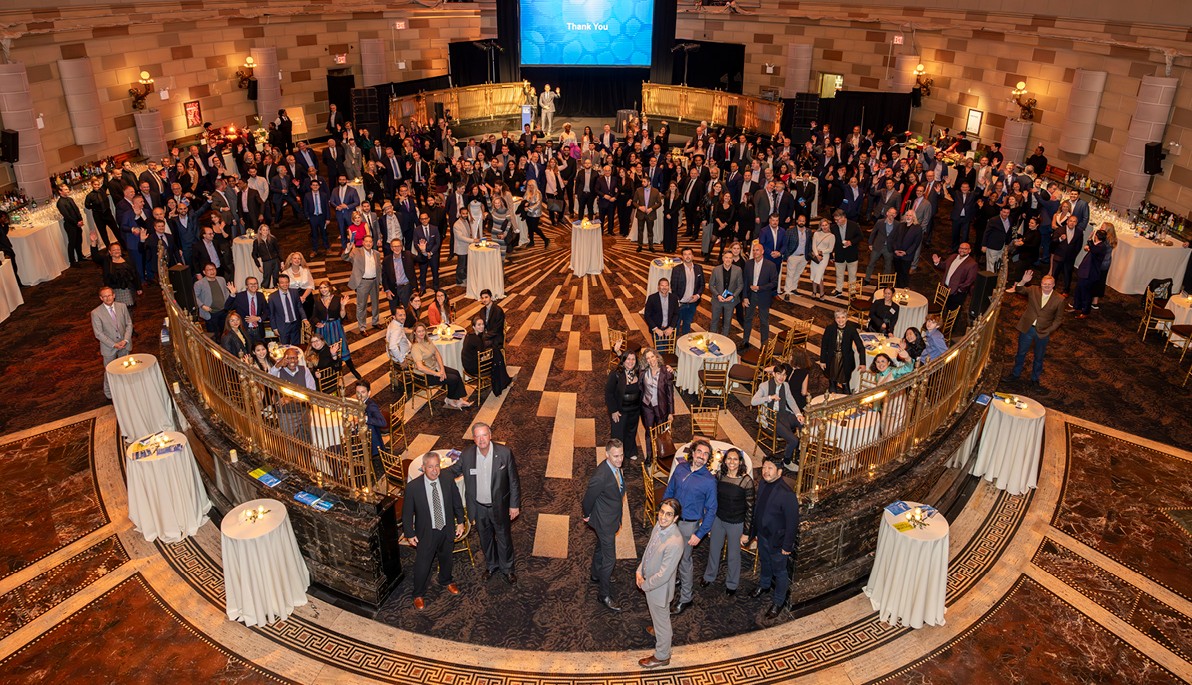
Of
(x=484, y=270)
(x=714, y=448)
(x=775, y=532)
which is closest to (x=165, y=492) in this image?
(x=714, y=448)

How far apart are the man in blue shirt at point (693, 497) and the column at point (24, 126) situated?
1420cm

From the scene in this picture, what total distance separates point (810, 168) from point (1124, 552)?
38.8 feet

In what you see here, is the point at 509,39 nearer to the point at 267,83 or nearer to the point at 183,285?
the point at 267,83

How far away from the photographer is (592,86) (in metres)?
28.0

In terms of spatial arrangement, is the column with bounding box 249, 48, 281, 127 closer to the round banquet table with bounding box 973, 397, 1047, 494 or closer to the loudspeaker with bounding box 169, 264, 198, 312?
the loudspeaker with bounding box 169, 264, 198, 312

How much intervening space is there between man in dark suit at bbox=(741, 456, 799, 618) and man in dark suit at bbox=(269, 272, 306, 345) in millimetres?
6484

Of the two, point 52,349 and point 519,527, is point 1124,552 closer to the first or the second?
point 519,527

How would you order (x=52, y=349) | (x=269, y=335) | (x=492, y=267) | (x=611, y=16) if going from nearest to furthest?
(x=269, y=335) < (x=52, y=349) < (x=492, y=267) < (x=611, y=16)

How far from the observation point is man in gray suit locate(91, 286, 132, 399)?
32.0 ft

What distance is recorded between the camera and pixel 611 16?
2661 cm

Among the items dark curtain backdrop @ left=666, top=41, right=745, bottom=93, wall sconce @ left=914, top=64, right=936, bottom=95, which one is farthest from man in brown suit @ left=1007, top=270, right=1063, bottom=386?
dark curtain backdrop @ left=666, top=41, right=745, bottom=93

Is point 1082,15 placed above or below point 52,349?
above

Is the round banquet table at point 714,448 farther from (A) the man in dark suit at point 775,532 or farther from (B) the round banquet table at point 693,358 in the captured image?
(B) the round banquet table at point 693,358

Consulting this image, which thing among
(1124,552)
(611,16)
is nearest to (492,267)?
(1124,552)
